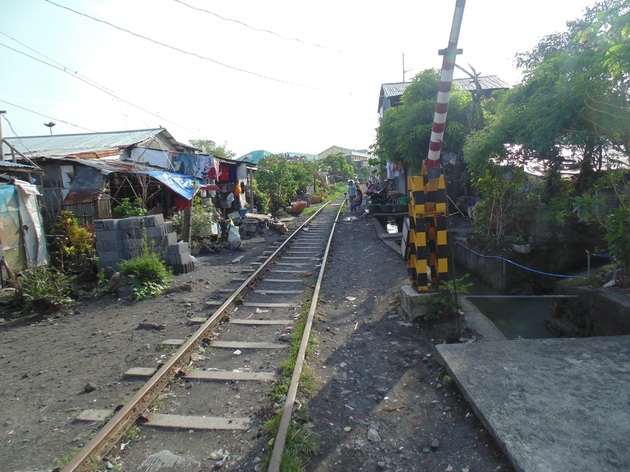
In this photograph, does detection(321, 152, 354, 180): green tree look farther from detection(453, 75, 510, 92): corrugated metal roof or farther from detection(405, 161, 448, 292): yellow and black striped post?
detection(405, 161, 448, 292): yellow and black striped post

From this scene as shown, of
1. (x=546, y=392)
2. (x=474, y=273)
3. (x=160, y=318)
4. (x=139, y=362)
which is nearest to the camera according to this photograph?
(x=546, y=392)

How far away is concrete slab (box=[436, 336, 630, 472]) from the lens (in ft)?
8.60

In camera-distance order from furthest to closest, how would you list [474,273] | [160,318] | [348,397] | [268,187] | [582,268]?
[268,187], [474,273], [582,268], [160,318], [348,397]

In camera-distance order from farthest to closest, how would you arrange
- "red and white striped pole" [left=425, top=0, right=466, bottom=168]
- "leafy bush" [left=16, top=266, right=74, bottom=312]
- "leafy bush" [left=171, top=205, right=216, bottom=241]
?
"leafy bush" [left=171, top=205, right=216, bottom=241] → "leafy bush" [left=16, top=266, right=74, bottom=312] → "red and white striped pole" [left=425, top=0, right=466, bottom=168]

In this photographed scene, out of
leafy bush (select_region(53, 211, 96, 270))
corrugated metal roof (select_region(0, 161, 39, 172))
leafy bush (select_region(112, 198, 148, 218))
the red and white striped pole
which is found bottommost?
leafy bush (select_region(53, 211, 96, 270))

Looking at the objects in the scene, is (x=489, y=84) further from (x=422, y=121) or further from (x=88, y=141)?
(x=88, y=141)

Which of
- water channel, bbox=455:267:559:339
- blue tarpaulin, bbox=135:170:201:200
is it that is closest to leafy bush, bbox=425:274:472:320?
water channel, bbox=455:267:559:339

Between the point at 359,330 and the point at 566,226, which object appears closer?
the point at 359,330

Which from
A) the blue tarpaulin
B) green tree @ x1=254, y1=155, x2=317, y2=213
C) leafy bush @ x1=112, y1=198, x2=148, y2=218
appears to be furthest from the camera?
green tree @ x1=254, y1=155, x2=317, y2=213

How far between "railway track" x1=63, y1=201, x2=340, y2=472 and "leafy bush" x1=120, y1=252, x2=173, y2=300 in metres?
1.71

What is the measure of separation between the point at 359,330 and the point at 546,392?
2704 millimetres

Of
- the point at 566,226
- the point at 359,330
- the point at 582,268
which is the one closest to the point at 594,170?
the point at 566,226

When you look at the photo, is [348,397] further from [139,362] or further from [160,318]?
[160,318]

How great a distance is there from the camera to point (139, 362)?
478 centimetres
